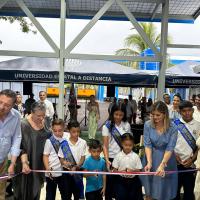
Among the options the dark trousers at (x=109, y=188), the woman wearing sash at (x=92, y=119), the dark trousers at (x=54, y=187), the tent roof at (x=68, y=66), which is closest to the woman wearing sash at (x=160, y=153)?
the dark trousers at (x=109, y=188)

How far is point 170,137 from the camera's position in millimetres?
4426

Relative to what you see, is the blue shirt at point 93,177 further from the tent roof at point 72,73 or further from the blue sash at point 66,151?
the tent roof at point 72,73

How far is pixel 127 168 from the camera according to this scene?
4.85 metres

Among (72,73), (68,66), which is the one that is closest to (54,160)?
(72,73)

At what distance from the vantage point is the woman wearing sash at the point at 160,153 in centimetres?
437

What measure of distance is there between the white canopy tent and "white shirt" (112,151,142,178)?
263 centimetres

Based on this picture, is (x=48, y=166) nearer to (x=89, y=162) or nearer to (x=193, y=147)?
(x=89, y=162)

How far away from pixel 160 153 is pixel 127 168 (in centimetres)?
59

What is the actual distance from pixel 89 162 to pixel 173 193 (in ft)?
3.95

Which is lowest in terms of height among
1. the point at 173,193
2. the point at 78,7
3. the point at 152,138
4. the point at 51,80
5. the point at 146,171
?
the point at 173,193

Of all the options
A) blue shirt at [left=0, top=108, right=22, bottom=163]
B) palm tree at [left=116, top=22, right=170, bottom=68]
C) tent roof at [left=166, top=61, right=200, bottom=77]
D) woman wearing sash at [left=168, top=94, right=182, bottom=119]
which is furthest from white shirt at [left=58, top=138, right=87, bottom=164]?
palm tree at [left=116, top=22, right=170, bottom=68]

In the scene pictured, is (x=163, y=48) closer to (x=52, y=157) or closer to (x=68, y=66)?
(x=52, y=157)

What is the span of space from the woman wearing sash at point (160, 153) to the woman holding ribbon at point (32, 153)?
1.37 m

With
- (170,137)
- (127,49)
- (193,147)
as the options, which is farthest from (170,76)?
(127,49)
